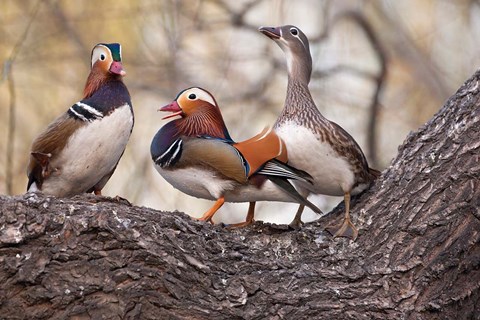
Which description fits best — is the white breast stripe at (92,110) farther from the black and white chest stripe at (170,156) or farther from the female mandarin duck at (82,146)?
the black and white chest stripe at (170,156)

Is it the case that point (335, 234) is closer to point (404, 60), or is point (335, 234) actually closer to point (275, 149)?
point (275, 149)

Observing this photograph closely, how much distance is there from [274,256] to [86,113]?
109 centimetres

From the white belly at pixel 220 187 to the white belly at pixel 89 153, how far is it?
280 mm

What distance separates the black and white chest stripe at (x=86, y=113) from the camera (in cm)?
389

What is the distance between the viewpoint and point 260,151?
3643 millimetres

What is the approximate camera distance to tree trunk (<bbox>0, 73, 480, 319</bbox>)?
290 centimetres

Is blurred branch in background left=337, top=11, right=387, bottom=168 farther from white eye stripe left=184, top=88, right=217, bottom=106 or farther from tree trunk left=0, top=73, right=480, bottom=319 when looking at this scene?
tree trunk left=0, top=73, right=480, bottom=319

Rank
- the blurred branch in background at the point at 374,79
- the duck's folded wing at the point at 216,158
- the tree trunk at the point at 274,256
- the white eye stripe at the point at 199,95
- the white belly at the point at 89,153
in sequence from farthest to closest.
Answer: the blurred branch in background at the point at 374,79 < the white eye stripe at the point at 199,95 < the white belly at the point at 89,153 < the duck's folded wing at the point at 216,158 < the tree trunk at the point at 274,256

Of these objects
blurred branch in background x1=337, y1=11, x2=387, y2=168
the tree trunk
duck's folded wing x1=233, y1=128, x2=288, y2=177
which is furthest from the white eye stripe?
blurred branch in background x1=337, y1=11, x2=387, y2=168

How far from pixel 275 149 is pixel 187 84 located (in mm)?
3149

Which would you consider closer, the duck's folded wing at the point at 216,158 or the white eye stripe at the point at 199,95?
the duck's folded wing at the point at 216,158

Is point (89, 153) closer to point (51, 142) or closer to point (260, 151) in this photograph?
point (51, 142)

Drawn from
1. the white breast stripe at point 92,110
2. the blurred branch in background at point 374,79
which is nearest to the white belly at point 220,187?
the white breast stripe at point 92,110

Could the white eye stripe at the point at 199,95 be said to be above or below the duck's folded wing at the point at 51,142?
above
